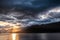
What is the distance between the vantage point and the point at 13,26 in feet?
31.3
